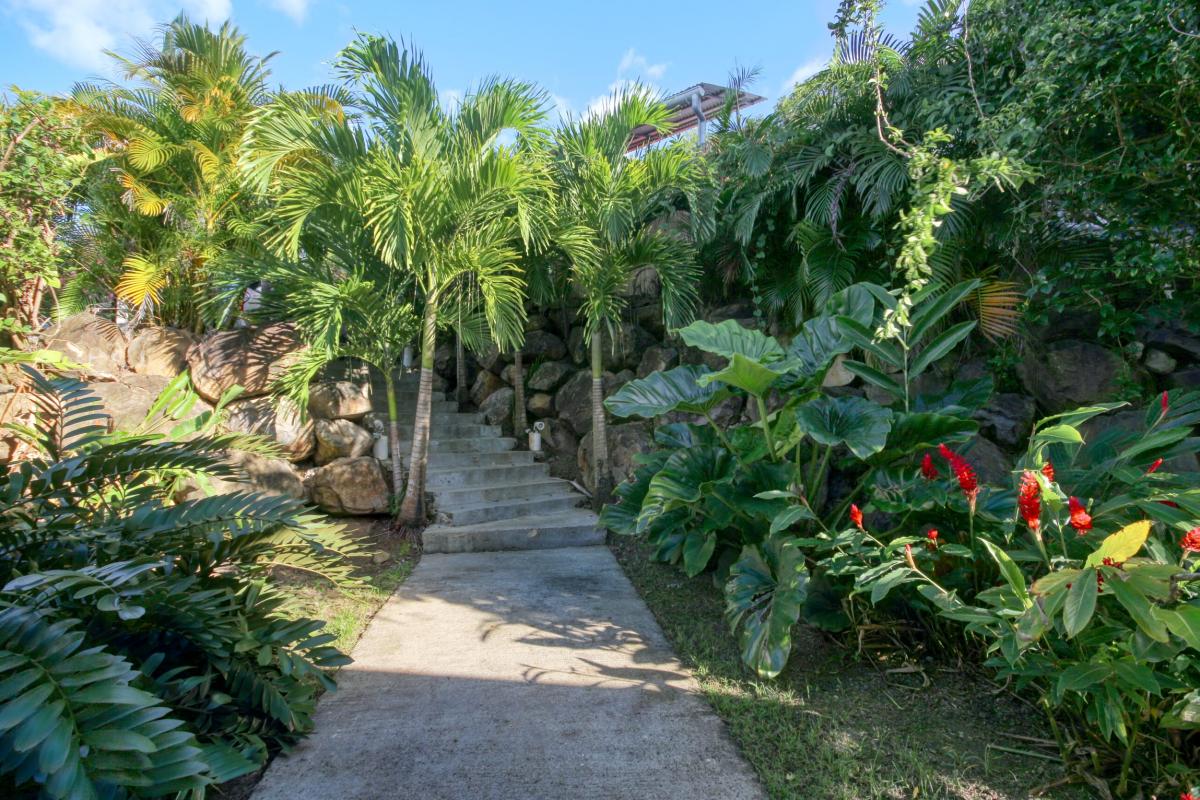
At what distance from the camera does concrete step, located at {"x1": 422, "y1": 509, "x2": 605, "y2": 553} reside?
5043mm

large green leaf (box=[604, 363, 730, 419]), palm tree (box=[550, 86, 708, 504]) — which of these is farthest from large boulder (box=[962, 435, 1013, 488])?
palm tree (box=[550, 86, 708, 504])

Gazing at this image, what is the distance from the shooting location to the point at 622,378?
630cm

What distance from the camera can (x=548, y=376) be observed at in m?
7.04

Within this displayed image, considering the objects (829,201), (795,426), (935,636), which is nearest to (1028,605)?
(935,636)

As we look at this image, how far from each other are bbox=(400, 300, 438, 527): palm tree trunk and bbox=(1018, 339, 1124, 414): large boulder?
4.24m

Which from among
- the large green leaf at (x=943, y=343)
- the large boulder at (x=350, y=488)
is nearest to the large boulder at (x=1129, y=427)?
the large green leaf at (x=943, y=343)

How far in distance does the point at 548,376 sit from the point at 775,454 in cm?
424

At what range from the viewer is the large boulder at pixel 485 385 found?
7422mm

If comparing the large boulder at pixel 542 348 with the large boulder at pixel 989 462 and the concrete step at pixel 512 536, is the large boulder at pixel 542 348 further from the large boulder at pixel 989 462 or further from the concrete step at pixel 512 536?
the large boulder at pixel 989 462

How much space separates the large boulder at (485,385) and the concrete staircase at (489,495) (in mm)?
354

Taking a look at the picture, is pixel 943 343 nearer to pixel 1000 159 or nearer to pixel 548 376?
pixel 1000 159

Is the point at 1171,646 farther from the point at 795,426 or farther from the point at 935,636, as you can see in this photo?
the point at 795,426

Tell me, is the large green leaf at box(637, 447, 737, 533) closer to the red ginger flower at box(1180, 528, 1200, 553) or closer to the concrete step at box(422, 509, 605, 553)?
the red ginger flower at box(1180, 528, 1200, 553)

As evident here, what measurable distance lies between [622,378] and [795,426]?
325 centimetres
